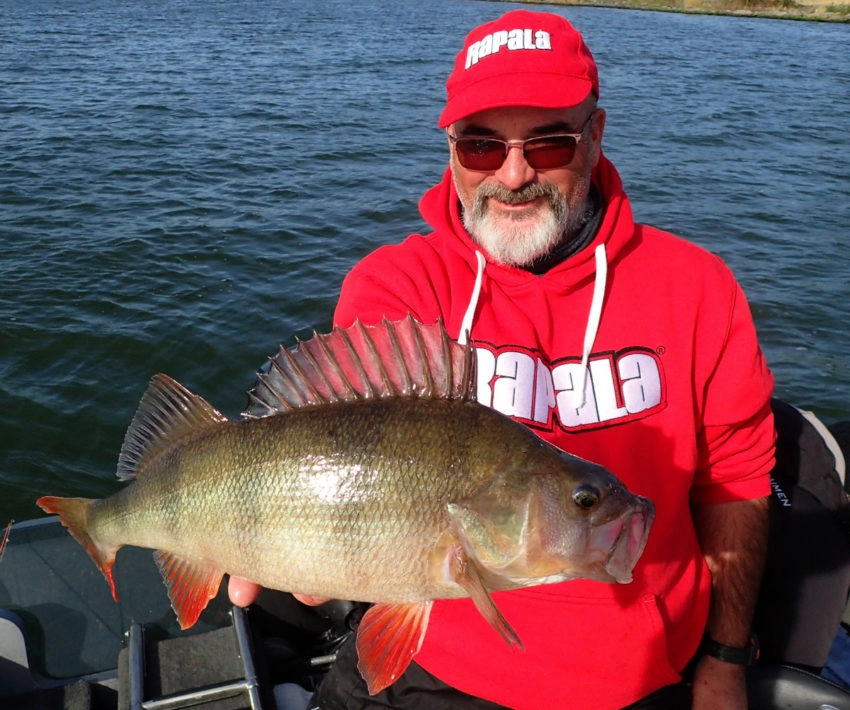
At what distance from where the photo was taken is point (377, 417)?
2055 mm

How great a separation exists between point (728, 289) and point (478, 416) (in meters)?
1.30

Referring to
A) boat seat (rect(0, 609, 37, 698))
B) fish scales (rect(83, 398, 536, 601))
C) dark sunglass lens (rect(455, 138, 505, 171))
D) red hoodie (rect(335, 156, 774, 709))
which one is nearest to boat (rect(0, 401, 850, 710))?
boat seat (rect(0, 609, 37, 698))

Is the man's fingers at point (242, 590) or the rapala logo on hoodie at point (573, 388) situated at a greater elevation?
the rapala logo on hoodie at point (573, 388)

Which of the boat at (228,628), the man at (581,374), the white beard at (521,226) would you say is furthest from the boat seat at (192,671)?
the white beard at (521,226)

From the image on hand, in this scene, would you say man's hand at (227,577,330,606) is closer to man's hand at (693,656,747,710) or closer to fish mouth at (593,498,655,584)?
fish mouth at (593,498,655,584)

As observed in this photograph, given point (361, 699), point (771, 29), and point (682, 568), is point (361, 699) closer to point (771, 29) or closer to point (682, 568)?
point (682, 568)

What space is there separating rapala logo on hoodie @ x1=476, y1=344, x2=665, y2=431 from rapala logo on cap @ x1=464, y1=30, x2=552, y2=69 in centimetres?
113

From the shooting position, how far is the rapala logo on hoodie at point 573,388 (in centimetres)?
261

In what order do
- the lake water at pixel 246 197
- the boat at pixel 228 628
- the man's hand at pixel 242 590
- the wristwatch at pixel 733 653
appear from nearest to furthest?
the man's hand at pixel 242 590 → the wristwatch at pixel 733 653 → the boat at pixel 228 628 → the lake water at pixel 246 197

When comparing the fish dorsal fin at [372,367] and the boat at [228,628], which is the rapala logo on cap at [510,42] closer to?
the fish dorsal fin at [372,367]

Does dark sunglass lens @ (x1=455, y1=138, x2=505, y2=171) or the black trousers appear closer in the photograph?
the black trousers

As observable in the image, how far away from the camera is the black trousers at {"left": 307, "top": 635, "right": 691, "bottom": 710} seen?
2656mm

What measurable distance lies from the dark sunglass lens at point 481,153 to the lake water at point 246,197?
5.31 metres

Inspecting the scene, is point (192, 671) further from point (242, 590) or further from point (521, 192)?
point (521, 192)
